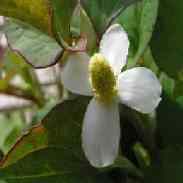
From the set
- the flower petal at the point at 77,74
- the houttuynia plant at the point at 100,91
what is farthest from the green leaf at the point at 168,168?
the flower petal at the point at 77,74

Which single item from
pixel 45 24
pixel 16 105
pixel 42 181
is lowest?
pixel 16 105

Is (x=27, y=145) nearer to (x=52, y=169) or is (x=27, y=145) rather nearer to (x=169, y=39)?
(x=52, y=169)

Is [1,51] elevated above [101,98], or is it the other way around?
[101,98]

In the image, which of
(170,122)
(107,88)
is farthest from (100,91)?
(170,122)

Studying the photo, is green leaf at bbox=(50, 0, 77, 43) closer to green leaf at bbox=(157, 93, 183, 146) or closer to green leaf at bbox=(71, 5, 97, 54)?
green leaf at bbox=(71, 5, 97, 54)

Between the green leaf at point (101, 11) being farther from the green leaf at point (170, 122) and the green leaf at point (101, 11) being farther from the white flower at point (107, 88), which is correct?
the green leaf at point (170, 122)

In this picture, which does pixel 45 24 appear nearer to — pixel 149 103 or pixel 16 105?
pixel 149 103

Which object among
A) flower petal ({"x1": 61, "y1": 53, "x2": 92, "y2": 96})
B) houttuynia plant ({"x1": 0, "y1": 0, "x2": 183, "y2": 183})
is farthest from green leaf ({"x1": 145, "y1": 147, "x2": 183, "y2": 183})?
flower petal ({"x1": 61, "y1": 53, "x2": 92, "y2": 96})

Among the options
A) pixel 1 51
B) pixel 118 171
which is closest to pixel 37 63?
pixel 118 171
